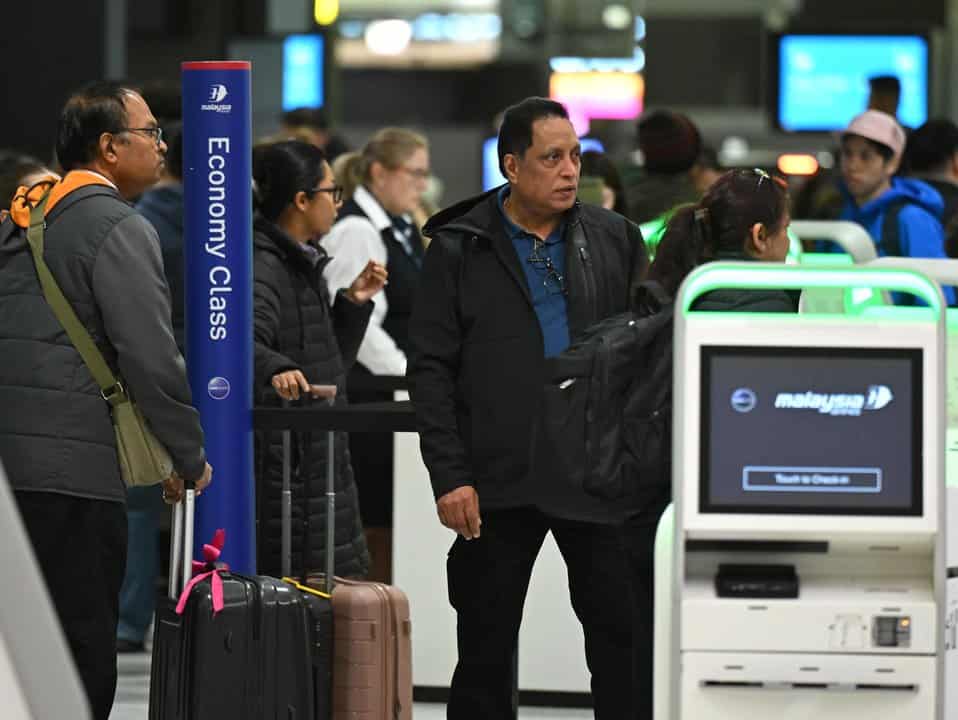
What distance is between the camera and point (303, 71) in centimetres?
1816

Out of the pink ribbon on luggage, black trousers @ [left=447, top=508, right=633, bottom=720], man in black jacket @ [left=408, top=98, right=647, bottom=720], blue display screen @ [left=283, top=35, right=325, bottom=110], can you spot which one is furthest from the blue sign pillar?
blue display screen @ [left=283, top=35, right=325, bottom=110]

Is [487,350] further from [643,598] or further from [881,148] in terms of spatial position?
[881,148]

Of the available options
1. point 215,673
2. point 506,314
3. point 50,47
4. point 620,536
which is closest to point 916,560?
point 620,536

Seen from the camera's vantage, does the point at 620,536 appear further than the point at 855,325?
Yes

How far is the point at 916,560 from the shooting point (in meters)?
4.37

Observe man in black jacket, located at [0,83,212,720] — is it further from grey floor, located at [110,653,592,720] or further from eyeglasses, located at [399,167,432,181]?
eyeglasses, located at [399,167,432,181]

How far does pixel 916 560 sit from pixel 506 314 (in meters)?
1.18

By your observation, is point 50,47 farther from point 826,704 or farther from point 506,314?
point 826,704

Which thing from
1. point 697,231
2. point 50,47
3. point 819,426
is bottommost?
point 819,426

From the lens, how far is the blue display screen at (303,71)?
18031mm

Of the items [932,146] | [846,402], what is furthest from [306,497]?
[932,146]

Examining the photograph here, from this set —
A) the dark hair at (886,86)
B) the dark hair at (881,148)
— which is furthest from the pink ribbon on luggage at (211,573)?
the dark hair at (886,86)

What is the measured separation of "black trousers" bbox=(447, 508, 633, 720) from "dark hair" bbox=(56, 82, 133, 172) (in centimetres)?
131

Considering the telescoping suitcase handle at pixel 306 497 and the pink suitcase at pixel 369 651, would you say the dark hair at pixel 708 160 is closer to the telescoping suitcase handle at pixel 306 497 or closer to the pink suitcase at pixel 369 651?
the telescoping suitcase handle at pixel 306 497
